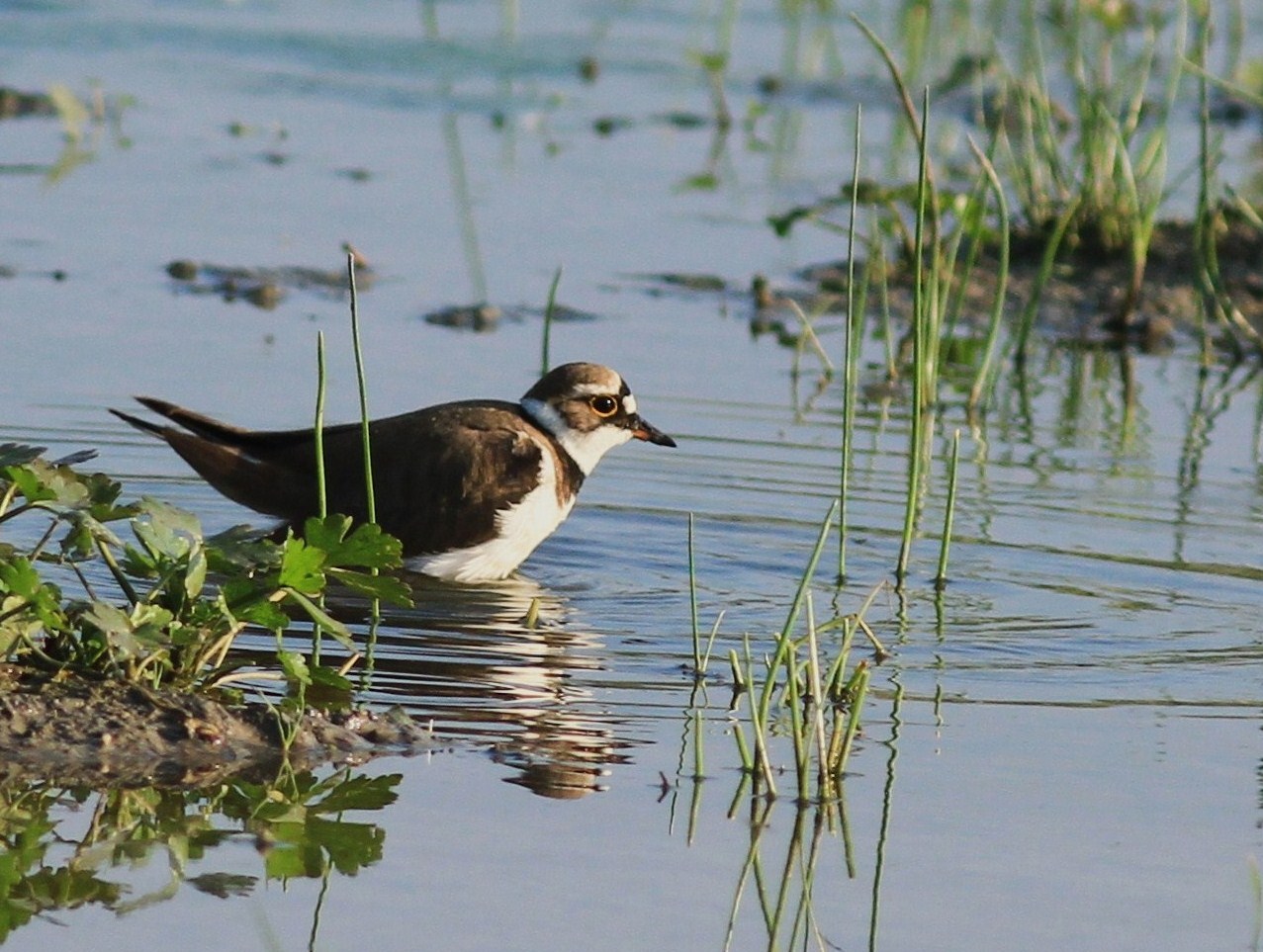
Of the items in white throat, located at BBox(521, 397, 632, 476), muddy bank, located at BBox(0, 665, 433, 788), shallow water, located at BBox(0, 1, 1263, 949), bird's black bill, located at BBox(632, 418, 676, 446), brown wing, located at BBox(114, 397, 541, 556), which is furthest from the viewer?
bird's black bill, located at BBox(632, 418, 676, 446)

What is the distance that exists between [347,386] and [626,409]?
5.76ft

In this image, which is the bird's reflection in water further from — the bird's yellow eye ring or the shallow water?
the bird's yellow eye ring

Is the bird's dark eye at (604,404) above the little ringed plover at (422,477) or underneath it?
above

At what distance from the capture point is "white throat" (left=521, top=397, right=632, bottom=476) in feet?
30.1

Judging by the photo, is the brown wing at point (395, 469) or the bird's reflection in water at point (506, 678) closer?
the bird's reflection in water at point (506, 678)

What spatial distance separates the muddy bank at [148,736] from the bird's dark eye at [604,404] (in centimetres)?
345

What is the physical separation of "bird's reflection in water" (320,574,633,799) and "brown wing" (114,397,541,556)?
324 millimetres

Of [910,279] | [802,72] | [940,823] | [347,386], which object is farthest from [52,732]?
[802,72]

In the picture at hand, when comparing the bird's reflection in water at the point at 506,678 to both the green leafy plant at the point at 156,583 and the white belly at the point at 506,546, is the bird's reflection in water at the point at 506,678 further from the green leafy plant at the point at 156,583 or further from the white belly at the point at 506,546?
the green leafy plant at the point at 156,583

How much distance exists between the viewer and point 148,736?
5656 mm

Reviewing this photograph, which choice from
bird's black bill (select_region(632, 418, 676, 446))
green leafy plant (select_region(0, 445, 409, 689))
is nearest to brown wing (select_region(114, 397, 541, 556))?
bird's black bill (select_region(632, 418, 676, 446))

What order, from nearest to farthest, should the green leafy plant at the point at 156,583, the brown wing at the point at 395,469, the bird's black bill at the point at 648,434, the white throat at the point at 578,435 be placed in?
the green leafy plant at the point at 156,583 < the brown wing at the point at 395,469 < the white throat at the point at 578,435 < the bird's black bill at the point at 648,434

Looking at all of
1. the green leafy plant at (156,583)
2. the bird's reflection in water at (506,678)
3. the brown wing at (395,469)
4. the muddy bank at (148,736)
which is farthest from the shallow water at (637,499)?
the green leafy plant at (156,583)

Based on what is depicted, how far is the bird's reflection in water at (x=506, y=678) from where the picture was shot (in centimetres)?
588
